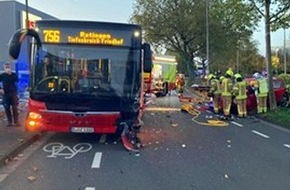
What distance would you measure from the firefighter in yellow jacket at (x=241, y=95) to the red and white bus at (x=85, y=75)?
29.4 ft

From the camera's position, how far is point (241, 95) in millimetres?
21453

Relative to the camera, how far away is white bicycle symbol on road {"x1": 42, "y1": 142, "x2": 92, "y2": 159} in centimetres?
1143

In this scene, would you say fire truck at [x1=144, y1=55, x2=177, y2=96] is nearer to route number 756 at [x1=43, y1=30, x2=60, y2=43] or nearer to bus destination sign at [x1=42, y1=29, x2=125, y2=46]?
bus destination sign at [x1=42, y1=29, x2=125, y2=46]

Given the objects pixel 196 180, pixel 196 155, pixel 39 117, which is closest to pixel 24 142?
pixel 39 117

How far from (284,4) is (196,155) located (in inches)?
501

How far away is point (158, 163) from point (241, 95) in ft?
38.6

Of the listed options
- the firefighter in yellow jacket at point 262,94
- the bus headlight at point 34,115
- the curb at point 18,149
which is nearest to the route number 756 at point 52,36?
the bus headlight at point 34,115

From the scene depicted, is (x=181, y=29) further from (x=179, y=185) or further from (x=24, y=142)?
(x=179, y=185)

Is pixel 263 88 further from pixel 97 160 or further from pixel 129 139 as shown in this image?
pixel 97 160

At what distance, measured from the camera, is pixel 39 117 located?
12.5 m

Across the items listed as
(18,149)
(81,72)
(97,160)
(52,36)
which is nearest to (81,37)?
(52,36)

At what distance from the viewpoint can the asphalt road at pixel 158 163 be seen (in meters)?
8.38

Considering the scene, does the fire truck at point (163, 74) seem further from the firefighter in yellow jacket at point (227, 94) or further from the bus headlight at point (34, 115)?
the bus headlight at point (34, 115)

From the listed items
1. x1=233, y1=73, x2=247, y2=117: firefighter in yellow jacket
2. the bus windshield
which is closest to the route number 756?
the bus windshield
